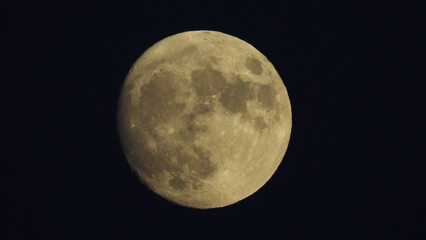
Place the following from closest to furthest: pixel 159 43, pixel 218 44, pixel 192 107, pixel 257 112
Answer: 1. pixel 192 107
2. pixel 257 112
3. pixel 218 44
4. pixel 159 43

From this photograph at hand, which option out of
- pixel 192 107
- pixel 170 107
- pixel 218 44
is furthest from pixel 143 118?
pixel 218 44

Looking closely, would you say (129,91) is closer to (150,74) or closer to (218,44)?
(150,74)

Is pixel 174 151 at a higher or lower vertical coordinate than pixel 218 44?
lower

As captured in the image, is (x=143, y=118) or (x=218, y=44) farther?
(x=218, y=44)

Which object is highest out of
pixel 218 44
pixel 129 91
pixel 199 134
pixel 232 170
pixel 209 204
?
pixel 218 44

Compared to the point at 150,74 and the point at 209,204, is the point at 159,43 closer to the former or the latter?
the point at 150,74

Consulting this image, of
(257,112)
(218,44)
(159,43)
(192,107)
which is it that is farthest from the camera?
(159,43)
